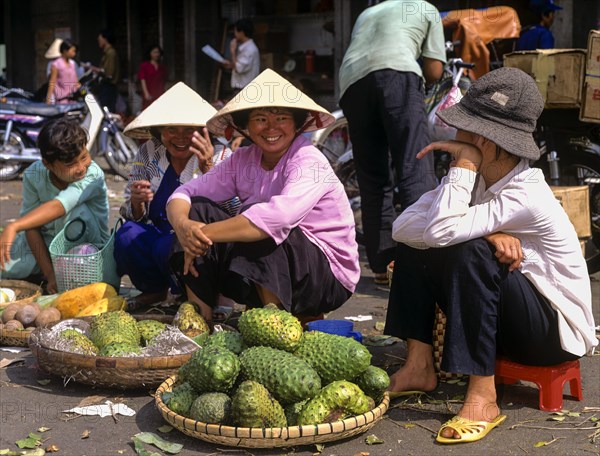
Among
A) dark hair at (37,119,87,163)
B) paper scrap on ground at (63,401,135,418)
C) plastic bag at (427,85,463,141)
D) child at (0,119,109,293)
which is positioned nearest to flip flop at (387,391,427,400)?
paper scrap on ground at (63,401,135,418)

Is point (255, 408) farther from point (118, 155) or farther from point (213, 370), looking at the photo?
point (118, 155)

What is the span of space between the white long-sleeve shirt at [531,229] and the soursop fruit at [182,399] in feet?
3.40

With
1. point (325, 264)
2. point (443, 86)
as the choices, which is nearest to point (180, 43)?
point (443, 86)

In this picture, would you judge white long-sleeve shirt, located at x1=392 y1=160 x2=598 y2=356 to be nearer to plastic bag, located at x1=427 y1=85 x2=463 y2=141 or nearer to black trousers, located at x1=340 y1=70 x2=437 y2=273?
black trousers, located at x1=340 y1=70 x2=437 y2=273

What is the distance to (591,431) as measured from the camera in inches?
122

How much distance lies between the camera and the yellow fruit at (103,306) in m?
4.28

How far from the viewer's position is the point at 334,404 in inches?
115

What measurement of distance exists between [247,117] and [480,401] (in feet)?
6.02

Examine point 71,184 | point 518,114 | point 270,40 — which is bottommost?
point 71,184

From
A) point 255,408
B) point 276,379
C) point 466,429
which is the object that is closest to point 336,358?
point 276,379

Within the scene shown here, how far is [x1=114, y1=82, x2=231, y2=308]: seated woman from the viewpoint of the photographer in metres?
4.58

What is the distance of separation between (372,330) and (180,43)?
506 inches

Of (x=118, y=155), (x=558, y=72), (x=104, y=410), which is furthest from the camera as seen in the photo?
(x=118, y=155)

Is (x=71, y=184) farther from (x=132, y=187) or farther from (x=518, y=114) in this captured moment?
(x=518, y=114)
